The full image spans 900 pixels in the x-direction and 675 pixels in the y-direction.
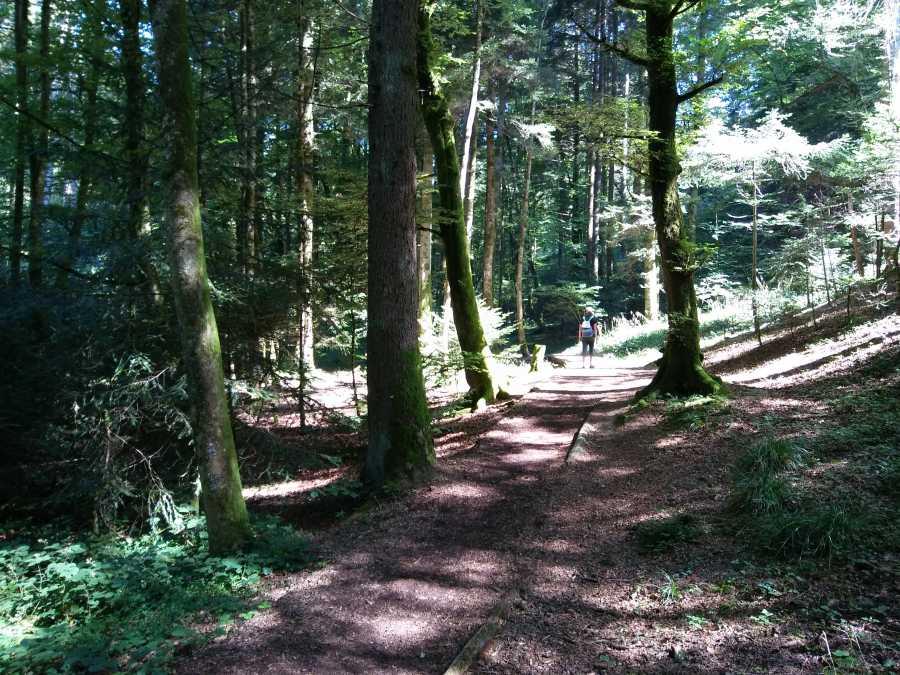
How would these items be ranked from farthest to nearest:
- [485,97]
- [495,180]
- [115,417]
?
[495,180] < [485,97] < [115,417]

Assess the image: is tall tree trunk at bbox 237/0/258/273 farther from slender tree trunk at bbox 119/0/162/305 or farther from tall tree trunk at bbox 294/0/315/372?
slender tree trunk at bbox 119/0/162/305

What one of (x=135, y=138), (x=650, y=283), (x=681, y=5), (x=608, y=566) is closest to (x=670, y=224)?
(x=681, y=5)

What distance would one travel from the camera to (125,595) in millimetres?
4668

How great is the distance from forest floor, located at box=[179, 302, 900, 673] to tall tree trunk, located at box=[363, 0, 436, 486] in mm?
684

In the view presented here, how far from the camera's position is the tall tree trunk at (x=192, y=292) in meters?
5.24

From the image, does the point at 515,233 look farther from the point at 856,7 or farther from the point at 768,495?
the point at 768,495

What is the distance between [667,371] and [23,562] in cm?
916

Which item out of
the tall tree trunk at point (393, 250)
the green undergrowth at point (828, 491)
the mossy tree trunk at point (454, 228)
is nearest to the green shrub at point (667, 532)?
the green undergrowth at point (828, 491)

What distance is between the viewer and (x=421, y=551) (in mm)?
5219

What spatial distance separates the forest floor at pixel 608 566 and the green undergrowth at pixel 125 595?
27 cm

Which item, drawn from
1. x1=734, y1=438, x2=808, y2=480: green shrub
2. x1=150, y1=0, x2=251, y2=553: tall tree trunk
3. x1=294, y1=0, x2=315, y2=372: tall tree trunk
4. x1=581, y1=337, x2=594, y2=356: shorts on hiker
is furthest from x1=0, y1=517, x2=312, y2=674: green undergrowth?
x1=581, y1=337, x2=594, y2=356: shorts on hiker

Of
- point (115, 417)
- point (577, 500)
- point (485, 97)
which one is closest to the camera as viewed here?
point (577, 500)

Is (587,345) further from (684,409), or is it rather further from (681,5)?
(681,5)

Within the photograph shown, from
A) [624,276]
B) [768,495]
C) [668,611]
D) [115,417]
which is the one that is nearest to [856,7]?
[624,276]
